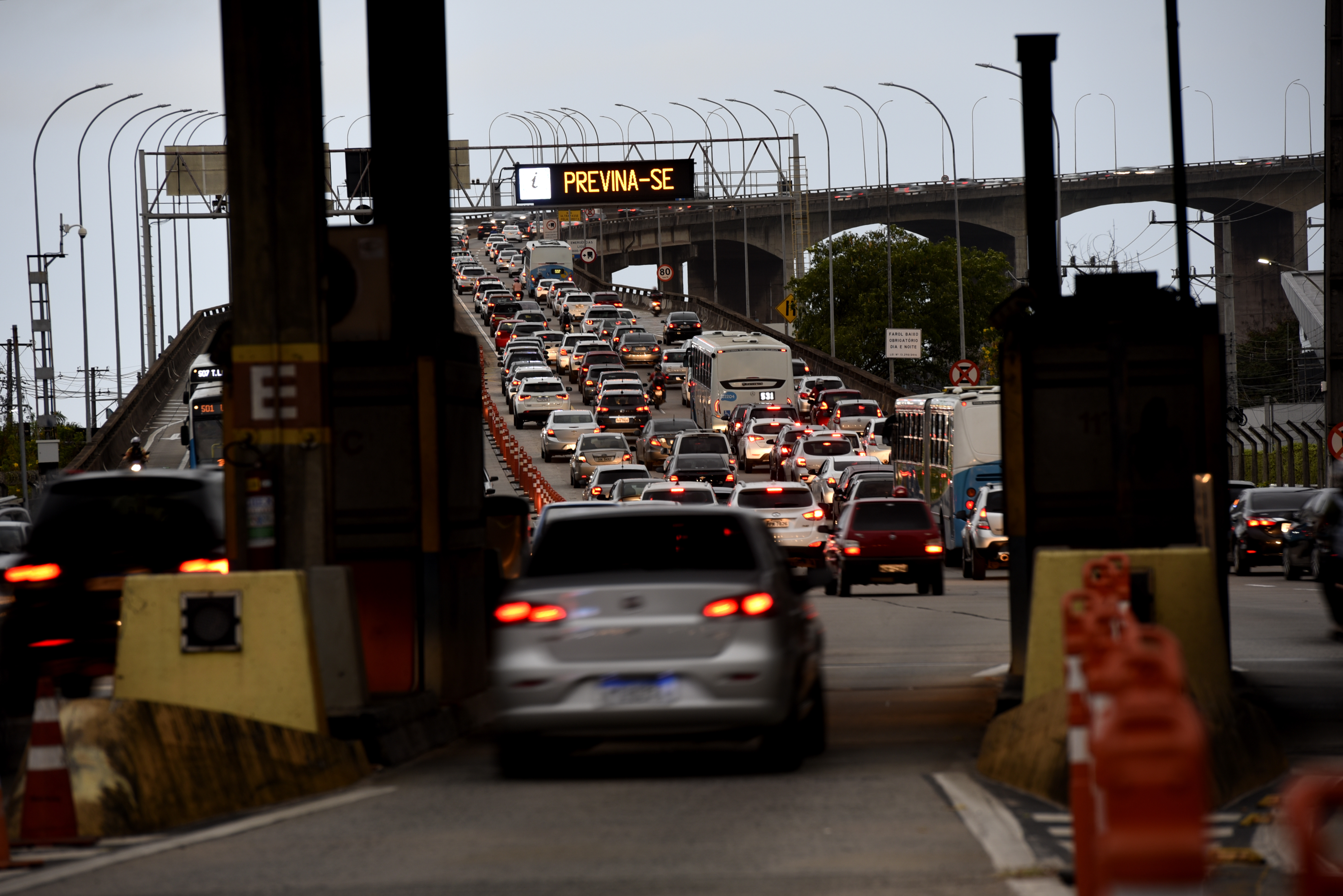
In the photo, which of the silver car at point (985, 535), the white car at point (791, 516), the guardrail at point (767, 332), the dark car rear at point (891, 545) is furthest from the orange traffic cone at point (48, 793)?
the guardrail at point (767, 332)

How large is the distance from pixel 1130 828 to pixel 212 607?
7935 mm

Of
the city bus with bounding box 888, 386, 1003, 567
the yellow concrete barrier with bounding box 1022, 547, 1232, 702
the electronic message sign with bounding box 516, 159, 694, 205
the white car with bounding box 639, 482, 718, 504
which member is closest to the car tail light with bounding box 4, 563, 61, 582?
the yellow concrete barrier with bounding box 1022, 547, 1232, 702

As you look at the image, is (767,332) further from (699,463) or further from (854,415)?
(699,463)

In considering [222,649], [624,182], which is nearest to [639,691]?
[222,649]

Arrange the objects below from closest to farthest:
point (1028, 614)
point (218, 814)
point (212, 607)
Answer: point (218, 814) → point (212, 607) → point (1028, 614)

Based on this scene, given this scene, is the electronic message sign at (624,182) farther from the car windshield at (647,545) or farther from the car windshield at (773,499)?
the car windshield at (647,545)

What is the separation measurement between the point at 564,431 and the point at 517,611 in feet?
176

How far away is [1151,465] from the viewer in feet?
46.1

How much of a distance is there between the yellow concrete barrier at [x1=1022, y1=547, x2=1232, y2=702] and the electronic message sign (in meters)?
63.4

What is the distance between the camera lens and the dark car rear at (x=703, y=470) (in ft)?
157

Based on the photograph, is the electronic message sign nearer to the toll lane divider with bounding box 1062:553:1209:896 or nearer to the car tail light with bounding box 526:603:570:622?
the car tail light with bounding box 526:603:570:622

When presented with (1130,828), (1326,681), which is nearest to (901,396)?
(1326,681)

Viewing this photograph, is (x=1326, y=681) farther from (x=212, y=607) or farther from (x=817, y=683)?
(x=212, y=607)

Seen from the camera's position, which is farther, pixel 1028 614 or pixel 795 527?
pixel 795 527
